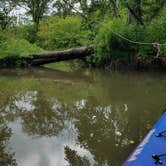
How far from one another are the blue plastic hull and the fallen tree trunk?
10506 millimetres

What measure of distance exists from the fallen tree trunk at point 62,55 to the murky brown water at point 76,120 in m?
4.48

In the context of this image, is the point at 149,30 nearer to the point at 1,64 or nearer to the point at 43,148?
the point at 1,64

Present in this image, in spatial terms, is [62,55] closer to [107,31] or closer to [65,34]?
[107,31]

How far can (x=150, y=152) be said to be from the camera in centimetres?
285

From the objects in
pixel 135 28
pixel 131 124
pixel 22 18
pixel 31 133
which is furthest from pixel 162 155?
pixel 22 18

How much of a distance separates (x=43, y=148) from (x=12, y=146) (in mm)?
456

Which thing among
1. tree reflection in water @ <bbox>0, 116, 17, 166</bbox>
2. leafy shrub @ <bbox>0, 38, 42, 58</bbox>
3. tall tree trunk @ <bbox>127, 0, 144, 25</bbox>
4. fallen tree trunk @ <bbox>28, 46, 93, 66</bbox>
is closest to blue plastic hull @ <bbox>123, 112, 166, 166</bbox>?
tree reflection in water @ <bbox>0, 116, 17, 166</bbox>

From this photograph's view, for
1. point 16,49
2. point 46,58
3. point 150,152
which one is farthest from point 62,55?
point 150,152

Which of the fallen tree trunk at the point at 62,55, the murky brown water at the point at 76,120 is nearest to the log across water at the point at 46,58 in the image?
the fallen tree trunk at the point at 62,55

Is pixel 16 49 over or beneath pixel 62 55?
over

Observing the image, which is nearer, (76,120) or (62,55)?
(76,120)

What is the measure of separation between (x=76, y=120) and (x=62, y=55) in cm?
915

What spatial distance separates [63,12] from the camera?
91.4 feet

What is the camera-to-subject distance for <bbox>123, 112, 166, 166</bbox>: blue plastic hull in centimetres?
261
